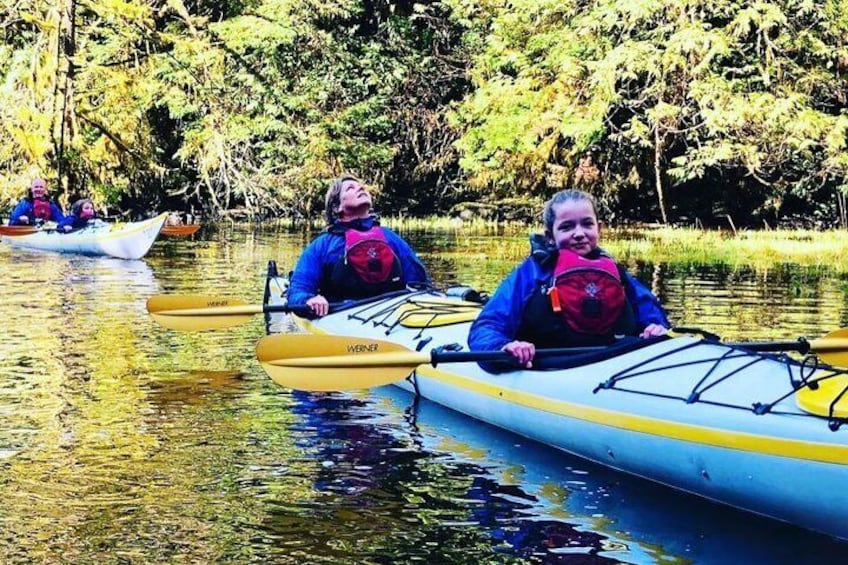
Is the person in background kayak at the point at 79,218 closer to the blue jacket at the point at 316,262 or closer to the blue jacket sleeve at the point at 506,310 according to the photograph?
the blue jacket at the point at 316,262

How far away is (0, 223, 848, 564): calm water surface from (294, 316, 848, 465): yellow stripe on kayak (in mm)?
209

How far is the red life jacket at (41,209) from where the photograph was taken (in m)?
17.2

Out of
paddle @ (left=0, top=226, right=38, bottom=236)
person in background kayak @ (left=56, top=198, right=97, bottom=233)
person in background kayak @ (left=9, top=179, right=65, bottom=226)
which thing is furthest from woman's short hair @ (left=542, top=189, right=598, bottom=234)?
person in background kayak @ (left=9, top=179, right=65, bottom=226)

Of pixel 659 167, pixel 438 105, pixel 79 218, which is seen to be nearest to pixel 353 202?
pixel 79 218

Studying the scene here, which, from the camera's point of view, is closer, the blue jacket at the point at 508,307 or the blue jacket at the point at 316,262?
the blue jacket at the point at 508,307

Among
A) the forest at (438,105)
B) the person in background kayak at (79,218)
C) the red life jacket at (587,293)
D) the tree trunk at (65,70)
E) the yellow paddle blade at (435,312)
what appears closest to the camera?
the red life jacket at (587,293)

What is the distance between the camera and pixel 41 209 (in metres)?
17.2

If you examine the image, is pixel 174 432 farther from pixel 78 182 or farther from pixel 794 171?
pixel 794 171

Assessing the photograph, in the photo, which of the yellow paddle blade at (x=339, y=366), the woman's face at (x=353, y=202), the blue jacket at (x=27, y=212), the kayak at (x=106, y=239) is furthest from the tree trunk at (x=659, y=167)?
the yellow paddle blade at (x=339, y=366)

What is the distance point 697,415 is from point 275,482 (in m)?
1.56

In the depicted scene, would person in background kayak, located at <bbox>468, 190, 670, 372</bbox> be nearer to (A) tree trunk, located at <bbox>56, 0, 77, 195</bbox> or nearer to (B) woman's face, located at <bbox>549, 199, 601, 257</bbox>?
(B) woman's face, located at <bbox>549, 199, 601, 257</bbox>

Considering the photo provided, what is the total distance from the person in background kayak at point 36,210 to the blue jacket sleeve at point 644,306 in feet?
42.7

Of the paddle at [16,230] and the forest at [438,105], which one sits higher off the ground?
the forest at [438,105]

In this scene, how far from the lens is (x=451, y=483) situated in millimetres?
4668
